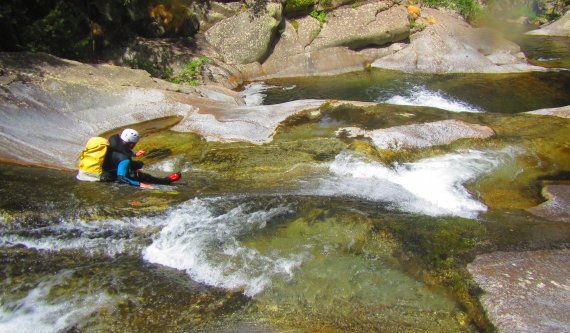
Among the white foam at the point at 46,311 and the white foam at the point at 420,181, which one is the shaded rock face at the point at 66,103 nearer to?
the white foam at the point at 46,311

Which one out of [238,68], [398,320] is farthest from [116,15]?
[398,320]

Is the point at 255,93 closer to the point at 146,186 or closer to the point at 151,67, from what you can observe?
the point at 151,67

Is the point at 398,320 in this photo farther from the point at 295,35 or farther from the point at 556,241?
the point at 295,35

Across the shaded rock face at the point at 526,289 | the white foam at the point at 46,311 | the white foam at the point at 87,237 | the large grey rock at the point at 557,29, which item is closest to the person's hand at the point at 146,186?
the white foam at the point at 87,237

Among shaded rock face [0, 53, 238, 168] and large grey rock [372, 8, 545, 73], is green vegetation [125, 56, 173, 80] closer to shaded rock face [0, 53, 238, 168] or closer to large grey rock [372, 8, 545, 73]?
shaded rock face [0, 53, 238, 168]

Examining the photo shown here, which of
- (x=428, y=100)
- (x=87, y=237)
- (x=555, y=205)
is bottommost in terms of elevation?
(x=428, y=100)

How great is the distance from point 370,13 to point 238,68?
7.37 meters

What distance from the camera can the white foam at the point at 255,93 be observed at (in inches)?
641

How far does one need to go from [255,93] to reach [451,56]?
9.51 m

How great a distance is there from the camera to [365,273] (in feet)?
18.5

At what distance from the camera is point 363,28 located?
20.7 metres

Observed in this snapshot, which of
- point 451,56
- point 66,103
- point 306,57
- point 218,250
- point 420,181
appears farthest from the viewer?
point 451,56

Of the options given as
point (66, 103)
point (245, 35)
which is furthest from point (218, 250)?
point (245, 35)

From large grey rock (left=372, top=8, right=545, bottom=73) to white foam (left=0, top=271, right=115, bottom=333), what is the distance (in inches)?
697
